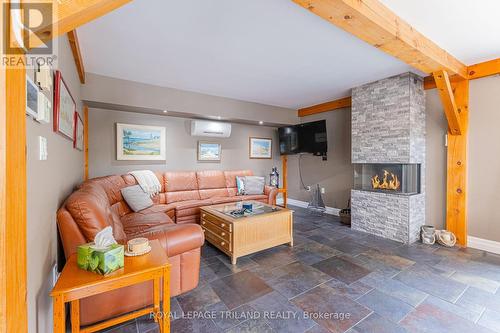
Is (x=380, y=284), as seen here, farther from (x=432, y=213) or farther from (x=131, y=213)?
(x=131, y=213)

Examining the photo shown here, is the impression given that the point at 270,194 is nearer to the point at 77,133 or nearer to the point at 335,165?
the point at 335,165

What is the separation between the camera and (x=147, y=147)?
13.8 ft

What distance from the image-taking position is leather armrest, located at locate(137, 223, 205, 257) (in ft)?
6.04

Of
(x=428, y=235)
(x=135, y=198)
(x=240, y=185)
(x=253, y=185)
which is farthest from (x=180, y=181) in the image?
(x=428, y=235)

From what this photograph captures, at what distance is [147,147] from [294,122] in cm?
345

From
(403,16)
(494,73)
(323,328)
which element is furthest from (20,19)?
(494,73)

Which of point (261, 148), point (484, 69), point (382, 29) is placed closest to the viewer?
point (382, 29)

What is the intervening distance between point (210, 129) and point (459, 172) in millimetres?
4211

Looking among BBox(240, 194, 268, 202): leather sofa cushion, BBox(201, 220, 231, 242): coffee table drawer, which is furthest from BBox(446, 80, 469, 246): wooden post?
A: BBox(201, 220, 231, 242): coffee table drawer

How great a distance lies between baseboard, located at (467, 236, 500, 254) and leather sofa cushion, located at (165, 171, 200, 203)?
169 inches

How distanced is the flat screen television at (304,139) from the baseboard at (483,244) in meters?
2.58

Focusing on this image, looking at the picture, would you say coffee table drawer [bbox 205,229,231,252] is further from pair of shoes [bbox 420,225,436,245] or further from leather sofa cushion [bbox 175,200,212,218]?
pair of shoes [bbox 420,225,436,245]

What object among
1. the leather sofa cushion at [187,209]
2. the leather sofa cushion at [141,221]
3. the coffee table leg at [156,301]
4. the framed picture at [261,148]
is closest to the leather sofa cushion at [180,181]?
the leather sofa cushion at [187,209]

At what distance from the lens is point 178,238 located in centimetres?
190
